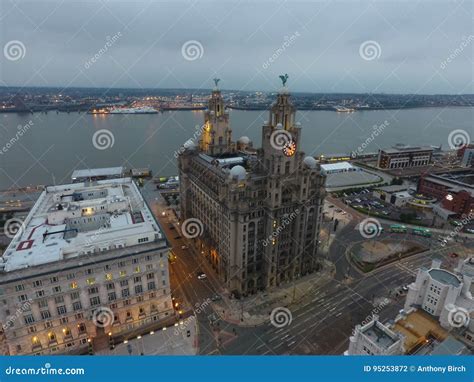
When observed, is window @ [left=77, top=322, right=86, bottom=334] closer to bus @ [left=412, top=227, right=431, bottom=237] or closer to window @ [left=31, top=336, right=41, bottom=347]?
window @ [left=31, top=336, right=41, bottom=347]

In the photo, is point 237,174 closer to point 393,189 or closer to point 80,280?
point 80,280

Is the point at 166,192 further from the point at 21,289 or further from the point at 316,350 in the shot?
the point at 316,350

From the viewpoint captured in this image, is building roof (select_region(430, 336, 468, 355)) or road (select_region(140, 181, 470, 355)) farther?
road (select_region(140, 181, 470, 355))

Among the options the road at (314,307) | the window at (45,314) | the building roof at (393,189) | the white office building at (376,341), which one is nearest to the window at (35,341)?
the window at (45,314)

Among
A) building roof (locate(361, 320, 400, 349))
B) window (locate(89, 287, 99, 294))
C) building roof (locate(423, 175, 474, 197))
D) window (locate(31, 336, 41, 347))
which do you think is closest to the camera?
building roof (locate(361, 320, 400, 349))

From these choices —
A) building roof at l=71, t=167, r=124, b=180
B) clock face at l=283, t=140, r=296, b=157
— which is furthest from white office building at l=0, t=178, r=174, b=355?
building roof at l=71, t=167, r=124, b=180

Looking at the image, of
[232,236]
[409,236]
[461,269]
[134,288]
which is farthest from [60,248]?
[409,236]
